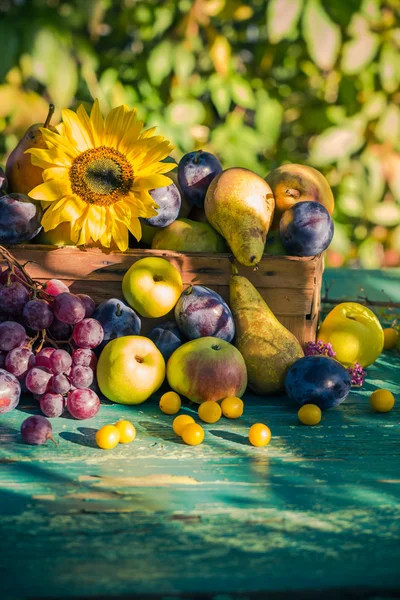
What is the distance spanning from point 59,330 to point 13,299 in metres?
0.12

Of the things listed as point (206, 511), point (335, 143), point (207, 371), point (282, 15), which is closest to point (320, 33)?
point (282, 15)

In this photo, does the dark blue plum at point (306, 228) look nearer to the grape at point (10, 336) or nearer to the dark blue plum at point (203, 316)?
the dark blue plum at point (203, 316)

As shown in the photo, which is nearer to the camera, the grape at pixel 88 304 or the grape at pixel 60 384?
the grape at pixel 60 384

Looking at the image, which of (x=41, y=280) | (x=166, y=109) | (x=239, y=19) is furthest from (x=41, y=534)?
(x=239, y=19)

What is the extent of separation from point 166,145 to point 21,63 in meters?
1.85

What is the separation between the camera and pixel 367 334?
186 centimetres

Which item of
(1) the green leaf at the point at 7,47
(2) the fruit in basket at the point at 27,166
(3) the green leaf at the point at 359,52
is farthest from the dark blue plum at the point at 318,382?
(3) the green leaf at the point at 359,52

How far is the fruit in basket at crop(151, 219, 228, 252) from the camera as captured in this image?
6.19 ft

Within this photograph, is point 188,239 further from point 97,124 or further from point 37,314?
point 37,314

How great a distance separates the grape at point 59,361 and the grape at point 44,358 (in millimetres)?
21

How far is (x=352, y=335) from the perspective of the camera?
184 cm

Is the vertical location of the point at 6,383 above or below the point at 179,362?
below

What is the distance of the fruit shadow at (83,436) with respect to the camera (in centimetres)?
140

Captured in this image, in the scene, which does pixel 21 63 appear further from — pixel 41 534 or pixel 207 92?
pixel 41 534
